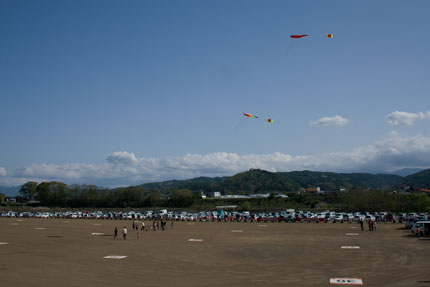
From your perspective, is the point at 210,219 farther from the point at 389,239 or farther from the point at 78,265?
the point at 78,265

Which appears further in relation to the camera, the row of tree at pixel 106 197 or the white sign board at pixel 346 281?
the row of tree at pixel 106 197

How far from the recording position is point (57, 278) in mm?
20328

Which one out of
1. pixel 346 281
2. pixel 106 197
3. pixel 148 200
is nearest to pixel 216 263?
pixel 346 281

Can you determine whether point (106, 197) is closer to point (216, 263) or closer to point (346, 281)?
point (216, 263)

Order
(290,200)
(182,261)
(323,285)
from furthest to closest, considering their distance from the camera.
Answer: (290,200)
(182,261)
(323,285)

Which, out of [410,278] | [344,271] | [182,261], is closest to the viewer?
[410,278]

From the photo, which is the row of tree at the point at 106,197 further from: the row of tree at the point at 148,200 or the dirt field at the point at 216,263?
the dirt field at the point at 216,263

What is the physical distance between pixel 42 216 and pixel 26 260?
78.6 m

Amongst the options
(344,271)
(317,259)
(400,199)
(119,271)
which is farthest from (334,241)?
(400,199)

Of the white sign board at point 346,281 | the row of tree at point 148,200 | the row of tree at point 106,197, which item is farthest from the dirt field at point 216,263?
the row of tree at point 106,197

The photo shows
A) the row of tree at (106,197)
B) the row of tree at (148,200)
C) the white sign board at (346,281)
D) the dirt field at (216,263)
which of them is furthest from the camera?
the row of tree at (106,197)

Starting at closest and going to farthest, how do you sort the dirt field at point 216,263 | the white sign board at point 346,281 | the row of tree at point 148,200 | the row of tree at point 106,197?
the white sign board at point 346,281
the dirt field at point 216,263
the row of tree at point 148,200
the row of tree at point 106,197

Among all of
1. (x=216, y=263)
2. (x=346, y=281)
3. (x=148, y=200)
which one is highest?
(x=346, y=281)

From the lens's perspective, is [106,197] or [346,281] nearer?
[346,281]
